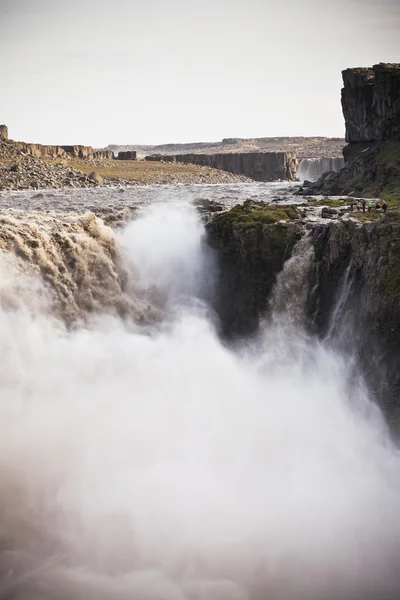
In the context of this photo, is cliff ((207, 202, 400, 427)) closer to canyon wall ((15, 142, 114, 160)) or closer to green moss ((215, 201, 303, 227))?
green moss ((215, 201, 303, 227))

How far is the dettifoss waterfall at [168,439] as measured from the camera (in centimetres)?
1534

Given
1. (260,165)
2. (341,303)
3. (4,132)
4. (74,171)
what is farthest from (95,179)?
(260,165)

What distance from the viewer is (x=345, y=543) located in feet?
53.5

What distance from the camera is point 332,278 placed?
79.5 feet

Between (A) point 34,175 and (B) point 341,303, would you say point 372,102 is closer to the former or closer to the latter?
(A) point 34,175

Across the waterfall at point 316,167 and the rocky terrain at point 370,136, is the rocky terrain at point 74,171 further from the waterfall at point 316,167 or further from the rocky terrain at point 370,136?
the rocky terrain at point 370,136

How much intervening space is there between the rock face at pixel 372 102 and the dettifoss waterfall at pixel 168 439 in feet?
103

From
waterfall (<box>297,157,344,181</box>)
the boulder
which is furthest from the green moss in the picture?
waterfall (<box>297,157,344,181</box>)

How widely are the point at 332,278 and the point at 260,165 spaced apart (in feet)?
296

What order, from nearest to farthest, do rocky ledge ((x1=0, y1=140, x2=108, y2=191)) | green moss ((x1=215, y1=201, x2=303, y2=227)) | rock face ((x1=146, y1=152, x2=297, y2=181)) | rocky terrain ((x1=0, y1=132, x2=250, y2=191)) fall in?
green moss ((x1=215, y1=201, x2=303, y2=227)) < rocky ledge ((x1=0, y1=140, x2=108, y2=191)) < rocky terrain ((x1=0, y1=132, x2=250, y2=191)) < rock face ((x1=146, y1=152, x2=297, y2=181))

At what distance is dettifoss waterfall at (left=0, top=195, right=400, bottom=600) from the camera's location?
15.3m

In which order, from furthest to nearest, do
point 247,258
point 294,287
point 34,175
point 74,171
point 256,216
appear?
point 74,171
point 34,175
point 256,216
point 247,258
point 294,287

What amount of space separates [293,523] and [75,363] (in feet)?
32.3

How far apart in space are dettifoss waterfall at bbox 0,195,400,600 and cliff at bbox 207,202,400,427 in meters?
0.67
